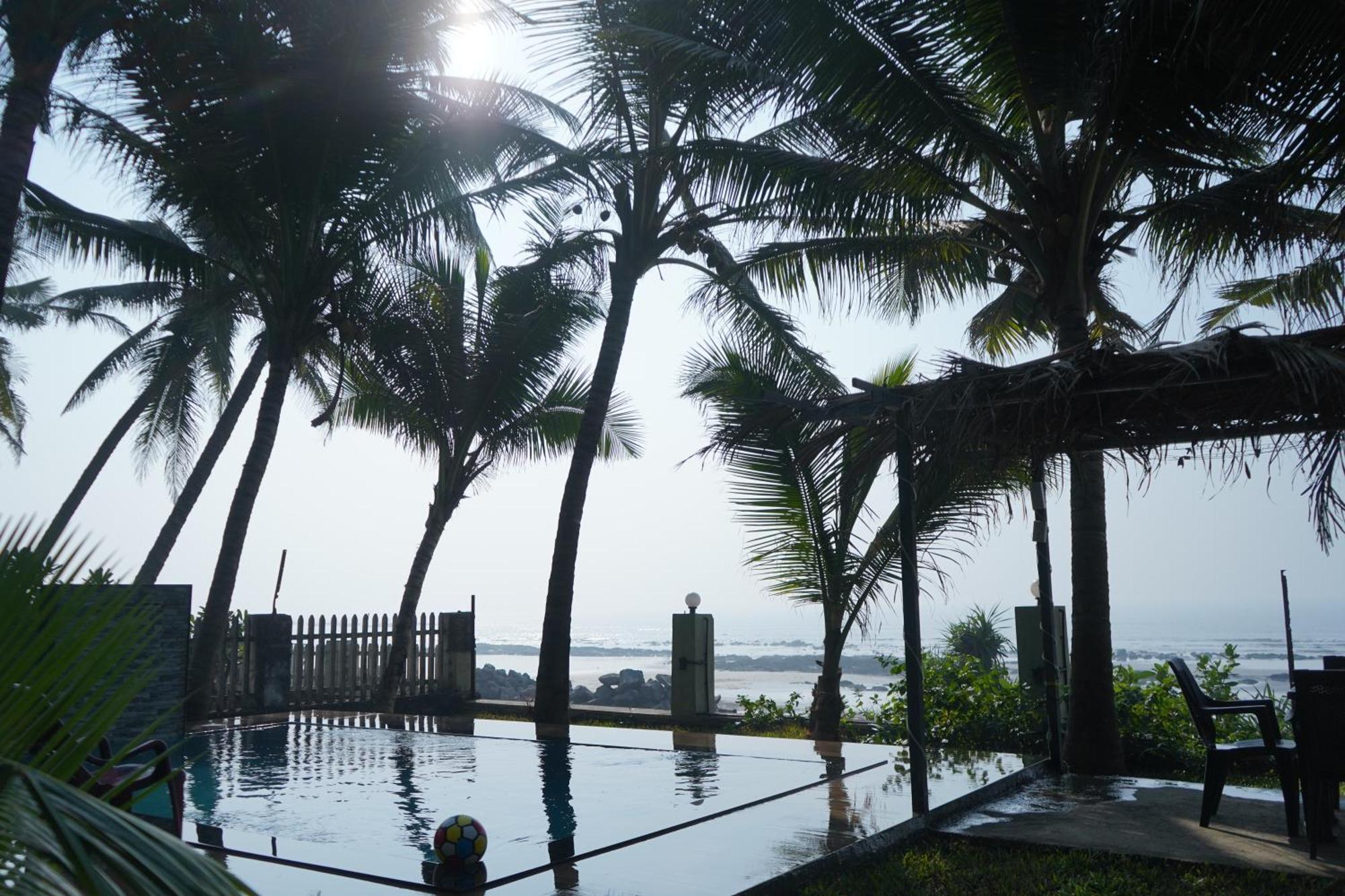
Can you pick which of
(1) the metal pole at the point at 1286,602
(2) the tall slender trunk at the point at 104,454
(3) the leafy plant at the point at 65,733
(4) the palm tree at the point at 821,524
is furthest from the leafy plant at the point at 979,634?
(3) the leafy plant at the point at 65,733

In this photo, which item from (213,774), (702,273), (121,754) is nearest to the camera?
(121,754)

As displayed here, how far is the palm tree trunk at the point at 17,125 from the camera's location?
329 inches

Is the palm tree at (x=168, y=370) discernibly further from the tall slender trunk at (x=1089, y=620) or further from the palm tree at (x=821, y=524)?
the tall slender trunk at (x=1089, y=620)

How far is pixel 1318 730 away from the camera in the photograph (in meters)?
5.07

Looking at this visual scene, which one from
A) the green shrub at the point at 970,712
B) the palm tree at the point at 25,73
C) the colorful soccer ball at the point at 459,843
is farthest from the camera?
the green shrub at the point at 970,712

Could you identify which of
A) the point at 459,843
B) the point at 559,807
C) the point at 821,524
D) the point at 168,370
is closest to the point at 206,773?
the point at 559,807

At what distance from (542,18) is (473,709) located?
29.9ft

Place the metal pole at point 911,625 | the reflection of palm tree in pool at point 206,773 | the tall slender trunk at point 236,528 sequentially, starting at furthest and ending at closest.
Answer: the tall slender trunk at point 236,528
the reflection of palm tree in pool at point 206,773
the metal pole at point 911,625

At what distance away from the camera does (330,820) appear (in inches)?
234

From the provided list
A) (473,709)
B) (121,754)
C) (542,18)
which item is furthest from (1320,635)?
(121,754)

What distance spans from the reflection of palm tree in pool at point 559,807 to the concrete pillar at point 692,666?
275 centimetres

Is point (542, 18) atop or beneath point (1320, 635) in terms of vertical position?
atop

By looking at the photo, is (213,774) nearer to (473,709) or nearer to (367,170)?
(367,170)

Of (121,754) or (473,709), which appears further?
(473,709)
